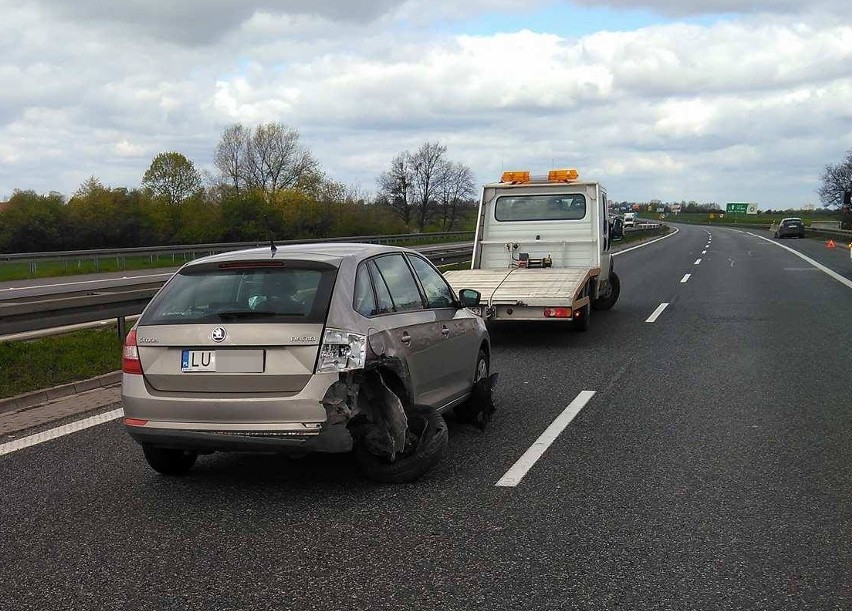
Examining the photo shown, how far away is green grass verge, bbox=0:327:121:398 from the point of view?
8.45m

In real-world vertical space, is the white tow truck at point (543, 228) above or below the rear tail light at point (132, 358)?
above

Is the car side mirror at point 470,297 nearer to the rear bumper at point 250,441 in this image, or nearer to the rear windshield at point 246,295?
the rear windshield at point 246,295

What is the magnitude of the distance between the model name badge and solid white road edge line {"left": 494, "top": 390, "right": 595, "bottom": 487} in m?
1.50

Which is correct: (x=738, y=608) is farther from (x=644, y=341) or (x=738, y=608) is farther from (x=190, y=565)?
(x=644, y=341)

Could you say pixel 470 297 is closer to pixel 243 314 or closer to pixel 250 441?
pixel 243 314

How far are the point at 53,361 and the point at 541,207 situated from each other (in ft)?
26.8

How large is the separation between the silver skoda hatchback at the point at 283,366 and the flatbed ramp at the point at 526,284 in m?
5.58

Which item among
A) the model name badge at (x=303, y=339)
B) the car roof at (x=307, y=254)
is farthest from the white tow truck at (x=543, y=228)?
the model name badge at (x=303, y=339)

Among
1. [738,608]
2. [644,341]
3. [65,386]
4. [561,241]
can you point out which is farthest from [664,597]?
[561,241]

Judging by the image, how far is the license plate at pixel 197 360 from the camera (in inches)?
196

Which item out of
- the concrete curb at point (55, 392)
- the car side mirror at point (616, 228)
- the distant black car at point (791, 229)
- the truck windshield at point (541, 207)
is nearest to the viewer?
the concrete curb at point (55, 392)

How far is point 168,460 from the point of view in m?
5.54

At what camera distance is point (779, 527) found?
14.9ft

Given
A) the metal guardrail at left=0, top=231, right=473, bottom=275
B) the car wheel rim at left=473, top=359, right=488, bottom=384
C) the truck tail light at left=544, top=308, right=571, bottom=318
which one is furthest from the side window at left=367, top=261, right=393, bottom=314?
the metal guardrail at left=0, top=231, right=473, bottom=275
